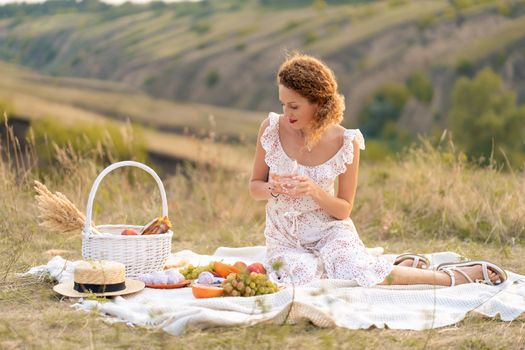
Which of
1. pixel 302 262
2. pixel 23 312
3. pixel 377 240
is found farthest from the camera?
pixel 377 240

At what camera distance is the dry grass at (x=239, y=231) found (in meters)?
3.54

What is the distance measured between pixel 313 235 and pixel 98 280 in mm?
1442

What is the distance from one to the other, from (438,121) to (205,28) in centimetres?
2825

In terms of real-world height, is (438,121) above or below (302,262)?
→ below

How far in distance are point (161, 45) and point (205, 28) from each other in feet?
20.6

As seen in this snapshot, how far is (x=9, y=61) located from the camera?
2140 inches

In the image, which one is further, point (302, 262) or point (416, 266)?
point (416, 266)

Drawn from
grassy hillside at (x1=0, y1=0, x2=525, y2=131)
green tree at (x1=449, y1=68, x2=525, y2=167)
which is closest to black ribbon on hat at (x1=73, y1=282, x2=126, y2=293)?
green tree at (x1=449, y1=68, x2=525, y2=167)

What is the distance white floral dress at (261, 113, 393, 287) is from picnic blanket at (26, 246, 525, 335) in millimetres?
146

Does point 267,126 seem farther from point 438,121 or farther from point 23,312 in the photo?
point 438,121

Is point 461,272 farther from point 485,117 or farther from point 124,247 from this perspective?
point 485,117

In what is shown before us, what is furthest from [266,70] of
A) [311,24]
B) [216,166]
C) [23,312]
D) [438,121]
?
[23,312]

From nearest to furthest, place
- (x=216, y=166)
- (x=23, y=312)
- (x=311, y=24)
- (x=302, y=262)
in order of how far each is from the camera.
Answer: (x=23, y=312) < (x=302, y=262) < (x=216, y=166) < (x=311, y=24)

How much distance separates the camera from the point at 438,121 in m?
58.0
